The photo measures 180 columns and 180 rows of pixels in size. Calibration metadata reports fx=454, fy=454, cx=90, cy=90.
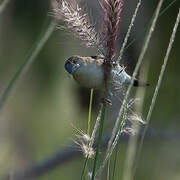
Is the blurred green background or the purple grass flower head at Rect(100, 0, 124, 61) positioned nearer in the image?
the purple grass flower head at Rect(100, 0, 124, 61)

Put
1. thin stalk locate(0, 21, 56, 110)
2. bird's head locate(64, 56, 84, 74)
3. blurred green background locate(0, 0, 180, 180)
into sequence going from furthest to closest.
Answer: blurred green background locate(0, 0, 180, 180), bird's head locate(64, 56, 84, 74), thin stalk locate(0, 21, 56, 110)

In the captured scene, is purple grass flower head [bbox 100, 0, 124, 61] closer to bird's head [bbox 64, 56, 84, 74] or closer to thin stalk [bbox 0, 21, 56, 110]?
thin stalk [bbox 0, 21, 56, 110]

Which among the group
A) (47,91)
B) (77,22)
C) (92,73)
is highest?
(77,22)

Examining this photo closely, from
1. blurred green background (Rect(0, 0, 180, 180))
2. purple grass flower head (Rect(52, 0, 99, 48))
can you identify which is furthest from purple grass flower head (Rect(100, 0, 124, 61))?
blurred green background (Rect(0, 0, 180, 180))

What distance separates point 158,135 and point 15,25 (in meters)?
2.65

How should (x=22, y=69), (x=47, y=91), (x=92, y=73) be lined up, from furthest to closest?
1. (x=47, y=91)
2. (x=92, y=73)
3. (x=22, y=69)

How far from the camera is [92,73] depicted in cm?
191

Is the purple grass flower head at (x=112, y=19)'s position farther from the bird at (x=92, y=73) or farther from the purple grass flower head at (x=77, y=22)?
the bird at (x=92, y=73)

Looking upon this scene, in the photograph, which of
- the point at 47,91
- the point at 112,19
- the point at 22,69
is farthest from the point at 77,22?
the point at 47,91

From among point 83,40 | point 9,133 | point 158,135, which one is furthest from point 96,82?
point 9,133

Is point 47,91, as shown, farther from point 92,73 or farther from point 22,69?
point 22,69

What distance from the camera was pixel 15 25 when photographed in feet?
18.5

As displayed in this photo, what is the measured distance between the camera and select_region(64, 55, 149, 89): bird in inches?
61.3

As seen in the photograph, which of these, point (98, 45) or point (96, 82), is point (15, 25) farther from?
point (98, 45)
